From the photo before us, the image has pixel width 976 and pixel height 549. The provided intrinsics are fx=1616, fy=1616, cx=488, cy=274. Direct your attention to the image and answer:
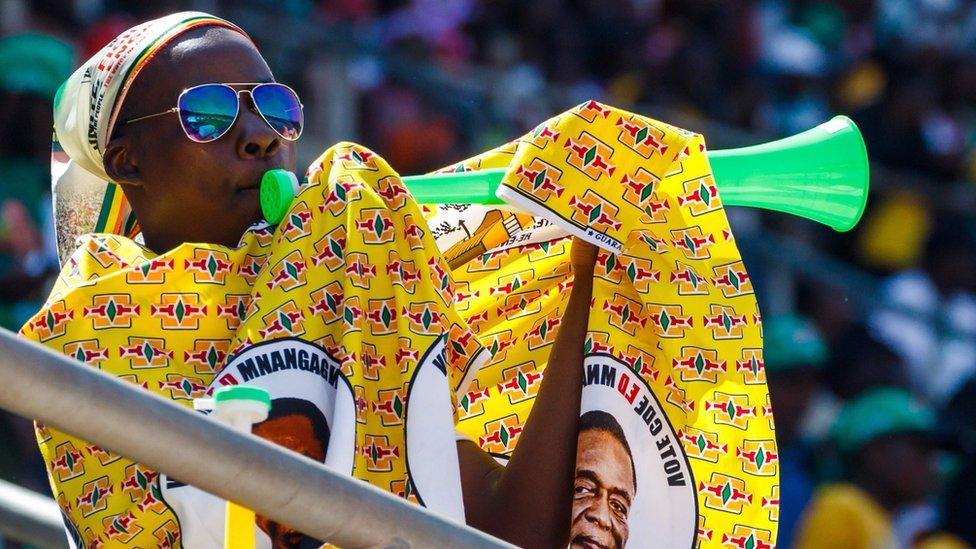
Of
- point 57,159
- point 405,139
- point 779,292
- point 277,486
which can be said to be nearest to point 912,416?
point 779,292

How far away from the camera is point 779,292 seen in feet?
24.7

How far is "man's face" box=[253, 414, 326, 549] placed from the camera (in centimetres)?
209

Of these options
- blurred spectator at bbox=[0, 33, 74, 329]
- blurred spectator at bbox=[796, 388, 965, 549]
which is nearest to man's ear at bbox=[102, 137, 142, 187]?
blurred spectator at bbox=[0, 33, 74, 329]

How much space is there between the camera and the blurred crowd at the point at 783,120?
5445mm

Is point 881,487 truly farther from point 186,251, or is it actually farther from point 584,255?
point 186,251

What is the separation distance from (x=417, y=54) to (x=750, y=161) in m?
5.21

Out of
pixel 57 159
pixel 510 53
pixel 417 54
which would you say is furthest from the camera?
pixel 510 53

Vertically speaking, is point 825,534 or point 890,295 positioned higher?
point 890,295

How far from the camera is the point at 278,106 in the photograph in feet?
8.00

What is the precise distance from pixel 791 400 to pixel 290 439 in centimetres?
370

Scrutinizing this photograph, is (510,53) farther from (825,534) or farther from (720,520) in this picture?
(720,520)

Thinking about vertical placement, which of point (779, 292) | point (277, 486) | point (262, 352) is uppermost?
point (779, 292)

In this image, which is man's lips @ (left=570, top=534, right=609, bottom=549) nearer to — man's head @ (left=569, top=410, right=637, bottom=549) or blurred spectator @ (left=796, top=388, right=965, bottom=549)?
man's head @ (left=569, top=410, right=637, bottom=549)

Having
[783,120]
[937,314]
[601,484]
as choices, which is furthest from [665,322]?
[783,120]
